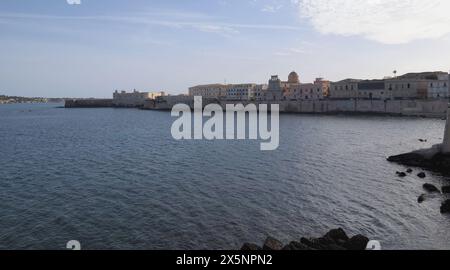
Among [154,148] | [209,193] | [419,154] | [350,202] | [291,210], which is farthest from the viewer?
[154,148]

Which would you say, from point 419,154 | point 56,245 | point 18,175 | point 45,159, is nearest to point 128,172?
point 18,175

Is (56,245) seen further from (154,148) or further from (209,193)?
(154,148)

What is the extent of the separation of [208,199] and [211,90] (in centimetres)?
11770

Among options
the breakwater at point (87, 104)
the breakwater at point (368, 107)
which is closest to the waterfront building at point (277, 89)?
the breakwater at point (368, 107)

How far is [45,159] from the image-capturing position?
31.7 m

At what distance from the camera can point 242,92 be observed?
384 feet

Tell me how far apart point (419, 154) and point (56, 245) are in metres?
24.1

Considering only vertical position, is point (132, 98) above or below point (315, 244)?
above

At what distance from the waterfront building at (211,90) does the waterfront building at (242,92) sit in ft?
19.6

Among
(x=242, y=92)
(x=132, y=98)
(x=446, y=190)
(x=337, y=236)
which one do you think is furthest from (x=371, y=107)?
(x=132, y=98)

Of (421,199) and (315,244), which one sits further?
(421,199)

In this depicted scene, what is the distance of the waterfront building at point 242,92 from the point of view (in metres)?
115

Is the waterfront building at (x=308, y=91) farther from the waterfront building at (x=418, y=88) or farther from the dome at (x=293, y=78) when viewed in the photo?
the waterfront building at (x=418, y=88)

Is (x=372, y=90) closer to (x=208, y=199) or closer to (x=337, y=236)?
(x=208, y=199)
